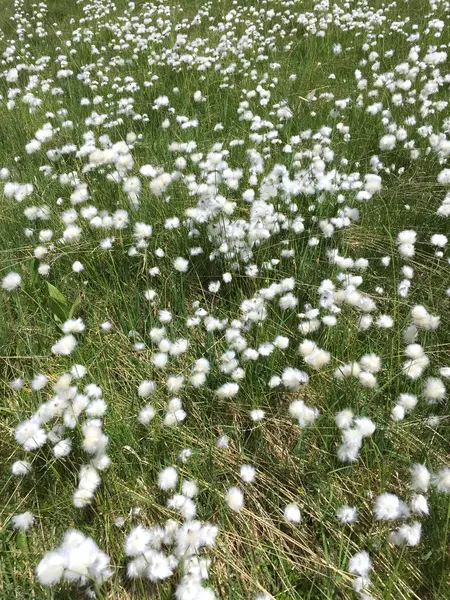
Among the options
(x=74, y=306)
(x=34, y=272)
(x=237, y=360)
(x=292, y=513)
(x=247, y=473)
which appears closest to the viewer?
(x=292, y=513)

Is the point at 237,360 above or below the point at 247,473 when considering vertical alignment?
above

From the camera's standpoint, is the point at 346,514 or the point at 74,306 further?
the point at 74,306

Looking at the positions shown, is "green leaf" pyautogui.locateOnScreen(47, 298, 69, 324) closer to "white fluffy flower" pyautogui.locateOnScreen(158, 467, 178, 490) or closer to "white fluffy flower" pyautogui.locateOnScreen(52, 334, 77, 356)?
"white fluffy flower" pyautogui.locateOnScreen(52, 334, 77, 356)

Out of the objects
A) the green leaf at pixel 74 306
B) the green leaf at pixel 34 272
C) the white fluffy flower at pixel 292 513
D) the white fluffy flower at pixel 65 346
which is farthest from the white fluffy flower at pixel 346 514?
the green leaf at pixel 34 272

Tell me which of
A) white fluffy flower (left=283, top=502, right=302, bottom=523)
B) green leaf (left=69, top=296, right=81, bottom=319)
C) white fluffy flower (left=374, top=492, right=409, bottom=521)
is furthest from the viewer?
green leaf (left=69, top=296, right=81, bottom=319)

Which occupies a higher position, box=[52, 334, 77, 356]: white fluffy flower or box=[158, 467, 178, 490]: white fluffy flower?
box=[52, 334, 77, 356]: white fluffy flower

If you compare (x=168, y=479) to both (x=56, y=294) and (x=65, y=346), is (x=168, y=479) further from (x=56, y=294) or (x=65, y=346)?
(x=56, y=294)

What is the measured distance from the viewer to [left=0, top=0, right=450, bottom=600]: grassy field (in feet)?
A: 5.16

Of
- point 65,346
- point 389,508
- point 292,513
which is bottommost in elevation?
point 292,513

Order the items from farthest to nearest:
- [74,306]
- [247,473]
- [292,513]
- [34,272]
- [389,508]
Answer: [34,272] < [74,306] < [247,473] < [292,513] < [389,508]

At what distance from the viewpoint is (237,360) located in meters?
2.12

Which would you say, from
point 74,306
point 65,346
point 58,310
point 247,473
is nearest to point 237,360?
point 247,473

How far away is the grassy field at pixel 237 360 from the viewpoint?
1572 mm

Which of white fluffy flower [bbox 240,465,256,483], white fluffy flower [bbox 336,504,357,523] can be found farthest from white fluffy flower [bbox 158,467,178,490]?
white fluffy flower [bbox 336,504,357,523]
